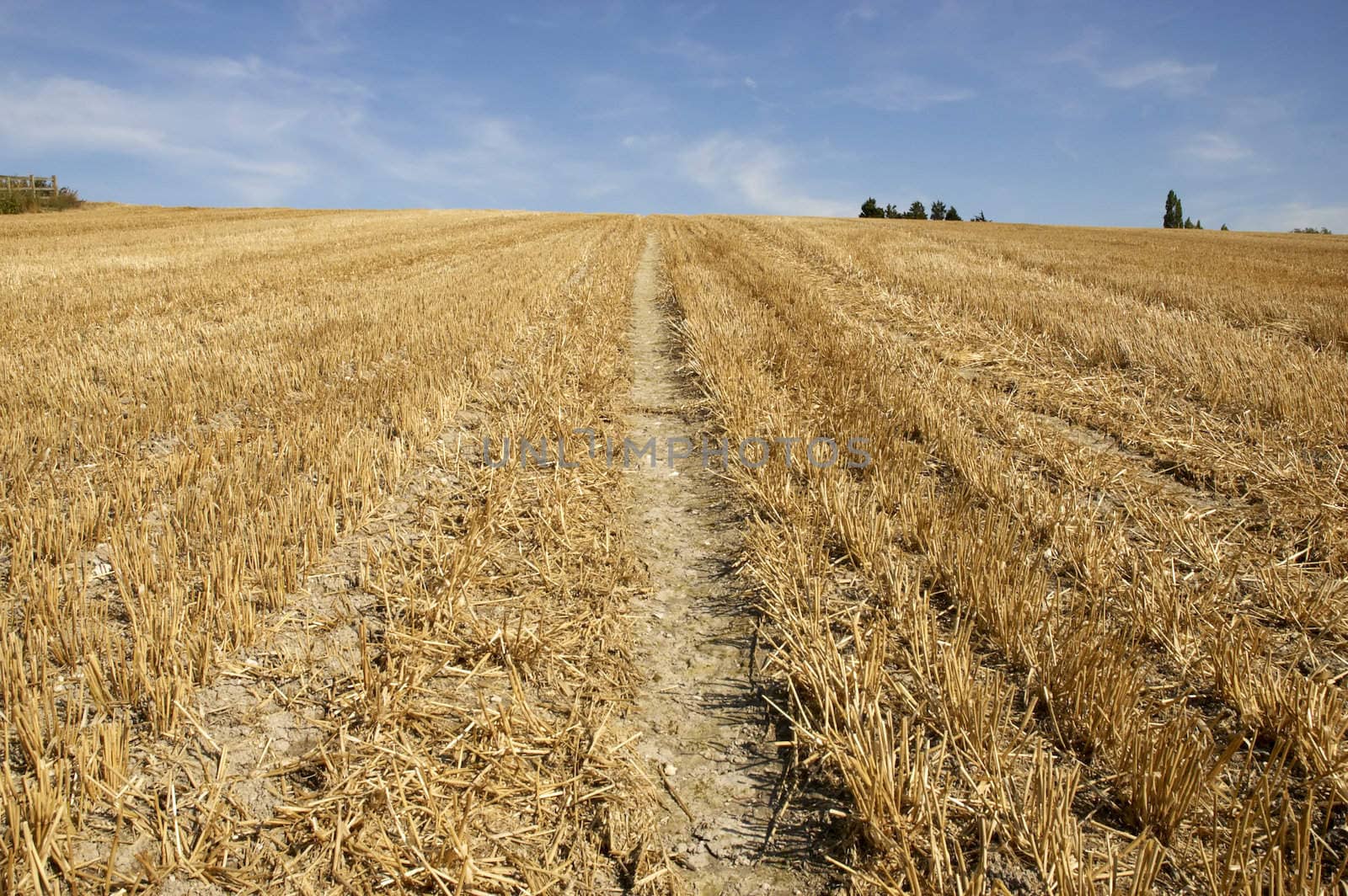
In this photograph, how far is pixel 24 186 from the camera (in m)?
40.7

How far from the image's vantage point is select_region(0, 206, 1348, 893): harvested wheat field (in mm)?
1862

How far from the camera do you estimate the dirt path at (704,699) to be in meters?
1.91

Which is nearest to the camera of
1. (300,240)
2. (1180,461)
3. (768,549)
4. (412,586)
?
(412,586)

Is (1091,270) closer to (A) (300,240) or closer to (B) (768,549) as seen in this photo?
(B) (768,549)

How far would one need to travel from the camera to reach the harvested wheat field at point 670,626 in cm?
186

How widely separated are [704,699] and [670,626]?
507 millimetres

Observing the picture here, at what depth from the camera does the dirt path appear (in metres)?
1.91

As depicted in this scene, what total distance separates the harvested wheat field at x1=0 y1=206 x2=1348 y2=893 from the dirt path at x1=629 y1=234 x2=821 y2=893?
1 cm

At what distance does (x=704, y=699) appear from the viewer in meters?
2.54

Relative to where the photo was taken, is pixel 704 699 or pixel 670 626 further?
pixel 670 626

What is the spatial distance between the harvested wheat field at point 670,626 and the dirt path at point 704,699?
0.01 metres

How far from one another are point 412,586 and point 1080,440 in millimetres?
4908

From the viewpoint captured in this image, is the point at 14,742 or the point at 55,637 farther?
the point at 55,637

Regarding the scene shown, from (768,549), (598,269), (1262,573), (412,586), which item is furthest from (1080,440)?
(598,269)
